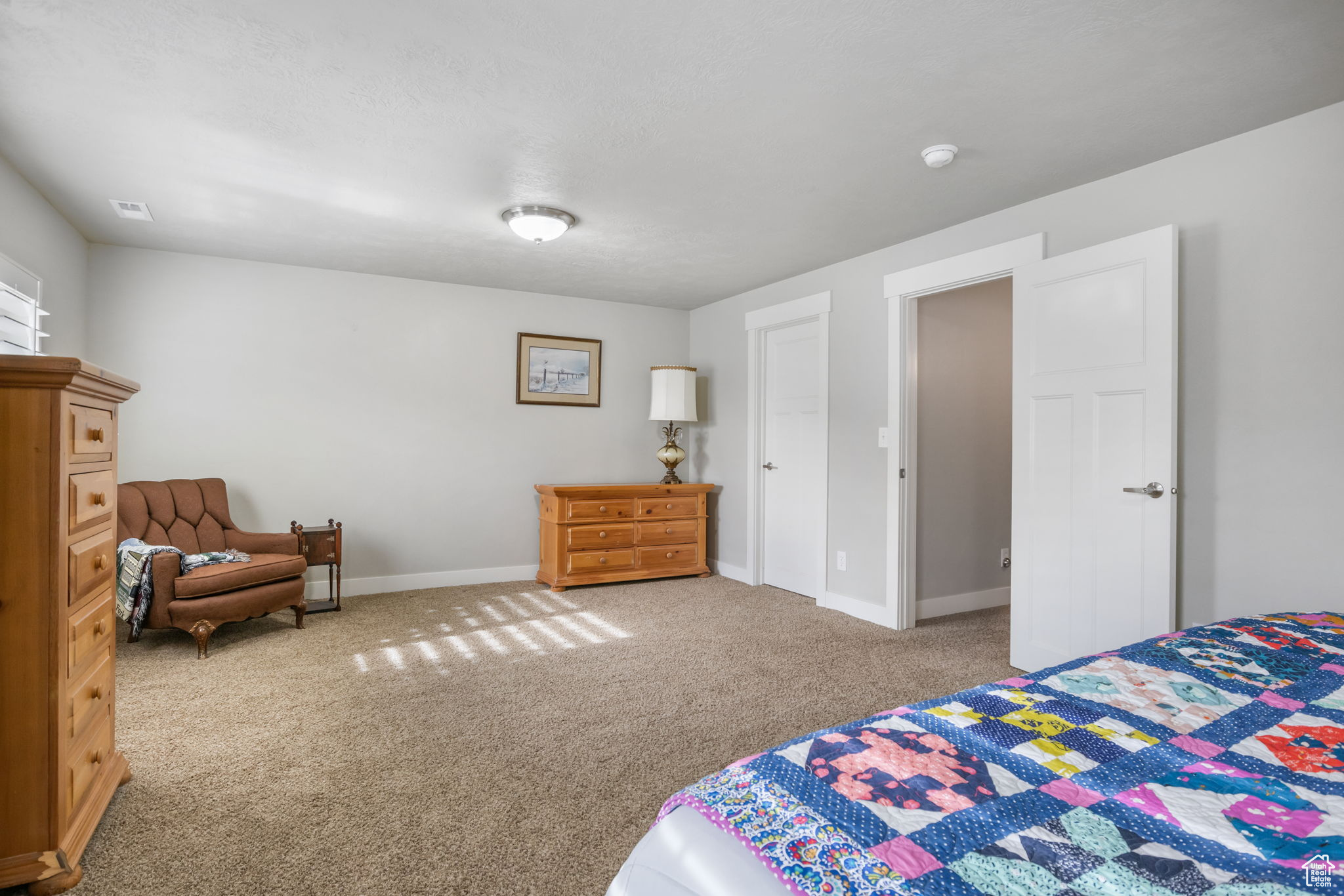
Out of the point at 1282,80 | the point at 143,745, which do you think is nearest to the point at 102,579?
the point at 143,745

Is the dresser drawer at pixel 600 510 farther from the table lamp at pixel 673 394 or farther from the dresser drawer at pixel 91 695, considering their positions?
the dresser drawer at pixel 91 695

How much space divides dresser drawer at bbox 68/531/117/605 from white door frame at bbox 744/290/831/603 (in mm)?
3587

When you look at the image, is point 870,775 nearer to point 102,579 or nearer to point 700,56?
point 700,56

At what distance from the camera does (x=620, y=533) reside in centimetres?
500

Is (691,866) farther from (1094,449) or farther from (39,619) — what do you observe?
(1094,449)

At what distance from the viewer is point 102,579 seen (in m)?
1.94

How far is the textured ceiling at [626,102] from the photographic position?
1.85m

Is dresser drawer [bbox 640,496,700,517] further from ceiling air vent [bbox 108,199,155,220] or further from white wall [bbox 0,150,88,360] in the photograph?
white wall [bbox 0,150,88,360]

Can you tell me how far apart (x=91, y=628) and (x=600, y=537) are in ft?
10.7

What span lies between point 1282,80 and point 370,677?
13.3 ft

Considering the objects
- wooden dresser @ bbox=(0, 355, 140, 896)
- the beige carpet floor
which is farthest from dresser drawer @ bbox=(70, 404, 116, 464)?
the beige carpet floor

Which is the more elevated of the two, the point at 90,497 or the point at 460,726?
the point at 90,497

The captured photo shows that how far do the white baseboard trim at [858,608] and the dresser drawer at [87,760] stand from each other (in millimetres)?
3499

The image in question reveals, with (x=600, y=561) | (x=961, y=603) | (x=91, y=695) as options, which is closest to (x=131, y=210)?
(x=91, y=695)
